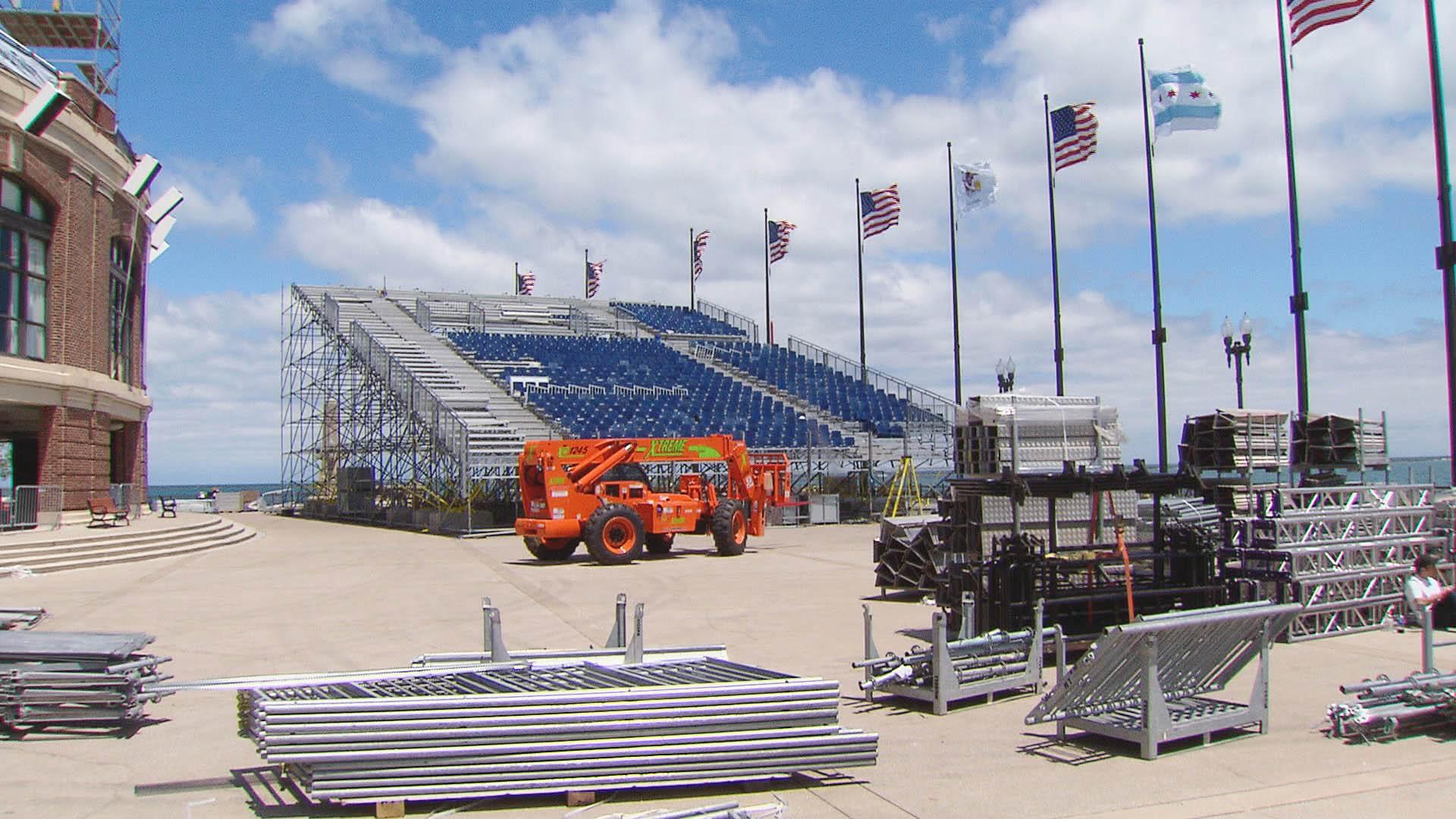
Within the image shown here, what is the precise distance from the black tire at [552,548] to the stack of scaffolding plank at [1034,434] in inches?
520

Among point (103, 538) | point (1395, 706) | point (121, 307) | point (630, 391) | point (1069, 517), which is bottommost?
point (1395, 706)

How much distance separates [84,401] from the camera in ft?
88.4

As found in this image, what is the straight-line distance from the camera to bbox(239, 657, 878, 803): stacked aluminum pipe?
655 centimetres

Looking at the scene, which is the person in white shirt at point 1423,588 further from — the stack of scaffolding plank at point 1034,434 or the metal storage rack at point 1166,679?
the stack of scaffolding plank at point 1034,434

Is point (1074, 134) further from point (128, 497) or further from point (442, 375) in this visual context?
point (128, 497)

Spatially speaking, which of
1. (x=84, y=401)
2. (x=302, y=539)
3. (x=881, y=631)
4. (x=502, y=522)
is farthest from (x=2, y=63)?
(x=881, y=631)

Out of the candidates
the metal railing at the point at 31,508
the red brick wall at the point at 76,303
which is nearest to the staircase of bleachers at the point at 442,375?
the red brick wall at the point at 76,303

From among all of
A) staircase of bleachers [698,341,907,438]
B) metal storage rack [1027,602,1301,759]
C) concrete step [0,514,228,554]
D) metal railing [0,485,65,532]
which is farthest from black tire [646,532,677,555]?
staircase of bleachers [698,341,907,438]

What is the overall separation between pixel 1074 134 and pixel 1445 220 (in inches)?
552

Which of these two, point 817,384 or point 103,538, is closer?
point 103,538

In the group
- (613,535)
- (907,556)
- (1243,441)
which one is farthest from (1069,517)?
(613,535)

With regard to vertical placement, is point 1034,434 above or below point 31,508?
above

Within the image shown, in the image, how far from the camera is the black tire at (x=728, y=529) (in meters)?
24.5

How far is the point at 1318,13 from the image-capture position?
19.3 m
